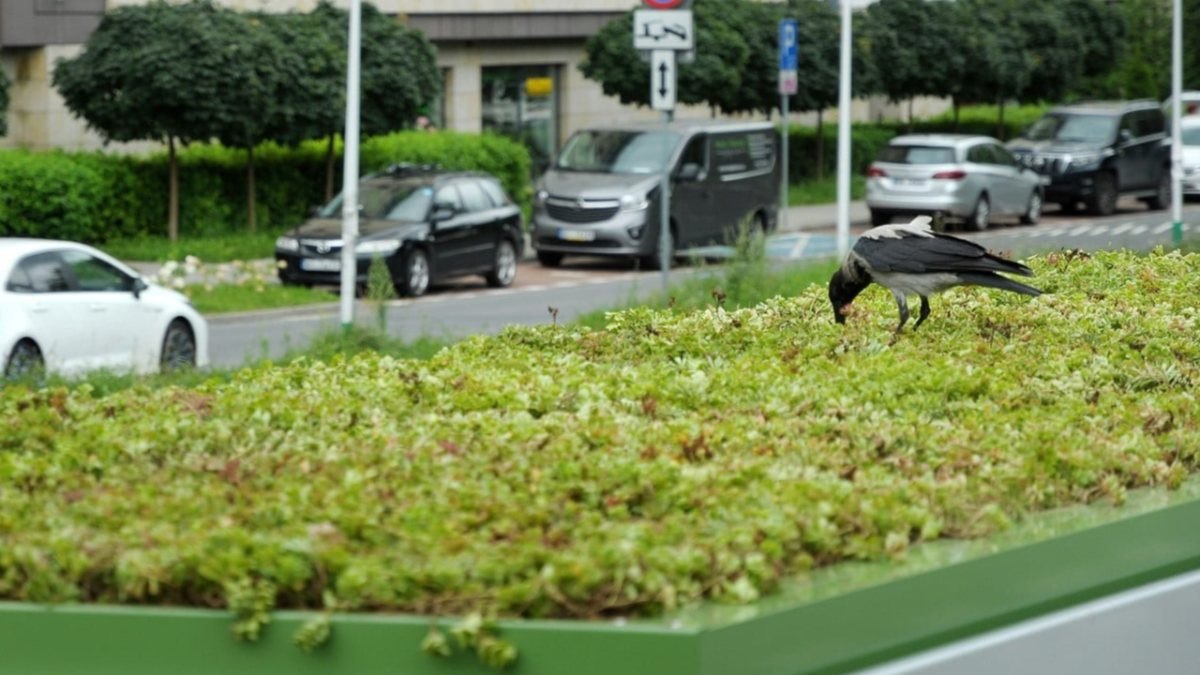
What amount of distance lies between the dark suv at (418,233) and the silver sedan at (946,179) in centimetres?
926

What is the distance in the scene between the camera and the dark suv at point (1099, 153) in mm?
42344

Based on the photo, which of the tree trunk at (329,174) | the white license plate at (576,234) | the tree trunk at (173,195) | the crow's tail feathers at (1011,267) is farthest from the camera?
the tree trunk at (329,174)

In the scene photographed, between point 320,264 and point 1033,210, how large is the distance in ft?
54.3

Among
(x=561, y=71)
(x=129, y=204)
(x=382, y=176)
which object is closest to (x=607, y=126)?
(x=382, y=176)

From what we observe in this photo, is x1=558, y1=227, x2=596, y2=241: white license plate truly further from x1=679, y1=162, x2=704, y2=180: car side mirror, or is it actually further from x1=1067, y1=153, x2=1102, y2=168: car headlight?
x1=1067, y1=153, x2=1102, y2=168: car headlight

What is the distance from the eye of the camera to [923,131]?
2098 inches

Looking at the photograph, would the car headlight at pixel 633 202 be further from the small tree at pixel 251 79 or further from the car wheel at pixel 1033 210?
the car wheel at pixel 1033 210

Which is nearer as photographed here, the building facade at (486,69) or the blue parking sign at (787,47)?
the building facade at (486,69)

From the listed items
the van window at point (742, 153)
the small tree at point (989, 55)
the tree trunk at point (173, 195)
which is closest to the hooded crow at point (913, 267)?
the tree trunk at point (173, 195)

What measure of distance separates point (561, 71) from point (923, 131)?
11.3 meters

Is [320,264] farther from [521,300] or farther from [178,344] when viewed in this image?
[178,344]

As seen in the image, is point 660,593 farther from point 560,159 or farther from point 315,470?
point 560,159

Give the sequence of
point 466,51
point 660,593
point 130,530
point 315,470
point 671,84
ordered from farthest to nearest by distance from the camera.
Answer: point 466,51 < point 671,84 < point 315,470 < point 130,530 < point 660,593

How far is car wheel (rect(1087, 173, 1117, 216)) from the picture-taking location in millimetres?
42500
